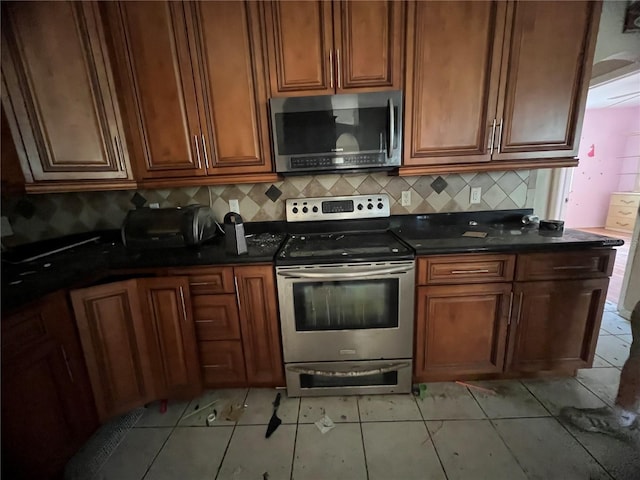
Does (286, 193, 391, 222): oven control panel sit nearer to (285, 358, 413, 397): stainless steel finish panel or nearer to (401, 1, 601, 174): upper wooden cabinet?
(401, 1, 601, 174): upper wooden cabinet

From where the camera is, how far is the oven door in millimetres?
1419

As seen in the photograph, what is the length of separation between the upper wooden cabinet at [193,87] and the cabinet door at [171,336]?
0.66m

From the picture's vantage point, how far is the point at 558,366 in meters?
1.57

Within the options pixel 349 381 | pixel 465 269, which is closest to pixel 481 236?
pixel 465 269

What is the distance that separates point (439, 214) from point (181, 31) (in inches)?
75.3

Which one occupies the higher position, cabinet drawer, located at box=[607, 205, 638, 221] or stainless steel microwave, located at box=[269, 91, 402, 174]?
stainless steel microwave, located at box=[269, 91, 402, 174]

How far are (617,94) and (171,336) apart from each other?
6.73m

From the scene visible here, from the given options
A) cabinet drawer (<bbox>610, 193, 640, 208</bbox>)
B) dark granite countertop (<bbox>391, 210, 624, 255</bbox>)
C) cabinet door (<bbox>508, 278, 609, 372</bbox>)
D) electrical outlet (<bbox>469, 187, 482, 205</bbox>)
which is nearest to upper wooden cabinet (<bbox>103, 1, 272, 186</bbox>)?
dark granite countertop (<bbox>391, 210, 624, 255</bbox>)

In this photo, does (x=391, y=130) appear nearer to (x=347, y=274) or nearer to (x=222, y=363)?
(x=347, y=274)

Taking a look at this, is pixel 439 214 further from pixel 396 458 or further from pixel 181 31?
pixel 181 31

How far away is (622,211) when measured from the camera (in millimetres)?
5320

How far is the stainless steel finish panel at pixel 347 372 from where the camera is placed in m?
1.54

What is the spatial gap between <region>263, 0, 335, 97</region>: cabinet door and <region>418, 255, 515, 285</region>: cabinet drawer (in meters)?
1.11

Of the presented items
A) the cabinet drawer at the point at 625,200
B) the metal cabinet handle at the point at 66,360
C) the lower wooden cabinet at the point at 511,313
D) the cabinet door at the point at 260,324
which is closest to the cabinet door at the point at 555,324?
the lower wooden cabinet at the point at 511,313
